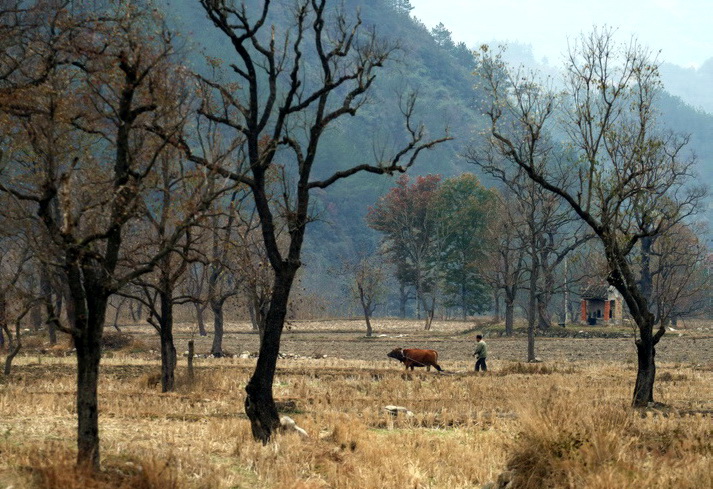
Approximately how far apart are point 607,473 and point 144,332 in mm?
Answer: 57817

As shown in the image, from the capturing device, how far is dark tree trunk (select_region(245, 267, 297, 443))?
15109 mm

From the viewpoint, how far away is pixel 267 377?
15.5 meters

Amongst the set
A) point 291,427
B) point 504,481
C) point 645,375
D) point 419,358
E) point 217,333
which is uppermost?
point 217,333

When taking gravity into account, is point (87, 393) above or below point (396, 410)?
above

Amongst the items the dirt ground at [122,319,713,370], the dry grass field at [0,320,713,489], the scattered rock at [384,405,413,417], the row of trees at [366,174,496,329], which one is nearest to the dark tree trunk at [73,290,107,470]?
the dry grass field at [0,320,713,489]

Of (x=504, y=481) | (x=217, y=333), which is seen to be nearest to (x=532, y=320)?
(x=217, y=333)

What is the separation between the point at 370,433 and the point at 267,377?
2.20 meters

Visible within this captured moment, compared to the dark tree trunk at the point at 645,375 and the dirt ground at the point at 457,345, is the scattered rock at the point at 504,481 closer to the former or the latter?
the dark tree trunk at the point at 645,375

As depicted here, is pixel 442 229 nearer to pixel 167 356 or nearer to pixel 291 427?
pixel 167 356

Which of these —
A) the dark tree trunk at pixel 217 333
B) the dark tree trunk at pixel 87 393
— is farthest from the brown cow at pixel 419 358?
the dark tree trunk at pixel 87 393

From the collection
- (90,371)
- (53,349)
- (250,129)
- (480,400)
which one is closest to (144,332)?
(53,349)

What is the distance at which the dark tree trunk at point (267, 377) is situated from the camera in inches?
595

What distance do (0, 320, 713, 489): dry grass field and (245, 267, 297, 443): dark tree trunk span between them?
14.6 inches

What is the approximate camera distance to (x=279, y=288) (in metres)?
15.9
